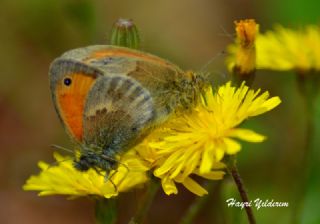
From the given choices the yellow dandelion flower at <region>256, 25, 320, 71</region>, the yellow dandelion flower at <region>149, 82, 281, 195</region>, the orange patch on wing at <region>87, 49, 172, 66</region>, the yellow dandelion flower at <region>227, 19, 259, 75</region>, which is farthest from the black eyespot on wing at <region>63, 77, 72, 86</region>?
the yellow dandelion flower at <region>256, 25, 320, 71</region>

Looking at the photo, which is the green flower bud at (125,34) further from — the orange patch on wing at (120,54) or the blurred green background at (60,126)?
the blurred green background at (60,126)

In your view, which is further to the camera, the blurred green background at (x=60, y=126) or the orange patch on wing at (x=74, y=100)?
the blurred green background at (x=60, y=126)

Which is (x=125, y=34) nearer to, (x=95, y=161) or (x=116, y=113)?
(x=116, y=113)

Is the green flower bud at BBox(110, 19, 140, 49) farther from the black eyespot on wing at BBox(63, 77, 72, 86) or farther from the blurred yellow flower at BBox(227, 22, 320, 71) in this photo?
the blurred yellow flower at BBox(227, 22, 320, 71)

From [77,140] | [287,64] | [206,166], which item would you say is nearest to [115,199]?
[77,140]

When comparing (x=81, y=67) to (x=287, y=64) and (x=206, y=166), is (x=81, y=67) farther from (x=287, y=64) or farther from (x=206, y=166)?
(x=287, y=64)

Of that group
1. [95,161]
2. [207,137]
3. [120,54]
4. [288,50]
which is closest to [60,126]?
[288,50]

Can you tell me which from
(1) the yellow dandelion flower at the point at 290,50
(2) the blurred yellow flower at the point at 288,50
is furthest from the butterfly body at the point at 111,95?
(1) the yellow dandelion flower at the point at 290,50

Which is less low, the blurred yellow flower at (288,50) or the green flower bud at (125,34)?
the green flower bud at (125,34)
